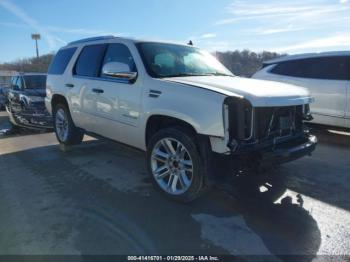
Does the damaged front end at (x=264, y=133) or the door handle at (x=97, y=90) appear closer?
the damaged front end at (x=264, y=133)

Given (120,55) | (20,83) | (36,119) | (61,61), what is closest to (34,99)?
(36,119)

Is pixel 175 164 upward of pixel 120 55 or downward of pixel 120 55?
downward

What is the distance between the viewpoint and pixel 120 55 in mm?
4672

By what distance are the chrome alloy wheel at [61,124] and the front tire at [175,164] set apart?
2839 millimetres

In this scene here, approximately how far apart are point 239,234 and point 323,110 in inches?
193

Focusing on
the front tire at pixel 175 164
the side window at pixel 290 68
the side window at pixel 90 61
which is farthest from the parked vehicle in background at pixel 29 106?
the side window at pixel 290 68

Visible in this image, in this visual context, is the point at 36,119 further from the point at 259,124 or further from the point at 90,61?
the point at 259,124

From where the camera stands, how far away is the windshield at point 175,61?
13.9ft

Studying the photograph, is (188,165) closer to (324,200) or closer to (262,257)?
(262,257)

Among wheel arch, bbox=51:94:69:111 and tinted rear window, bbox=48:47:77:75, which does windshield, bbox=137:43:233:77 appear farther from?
wheel arch, bbox=51:94:69:111

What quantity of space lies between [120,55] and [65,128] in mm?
2321

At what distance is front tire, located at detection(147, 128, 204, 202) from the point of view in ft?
11.4

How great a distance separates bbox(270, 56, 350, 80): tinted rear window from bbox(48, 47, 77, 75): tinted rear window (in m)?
4.76

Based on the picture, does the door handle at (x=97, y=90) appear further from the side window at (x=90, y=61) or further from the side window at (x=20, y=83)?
the side window at (x=20, y=83)
